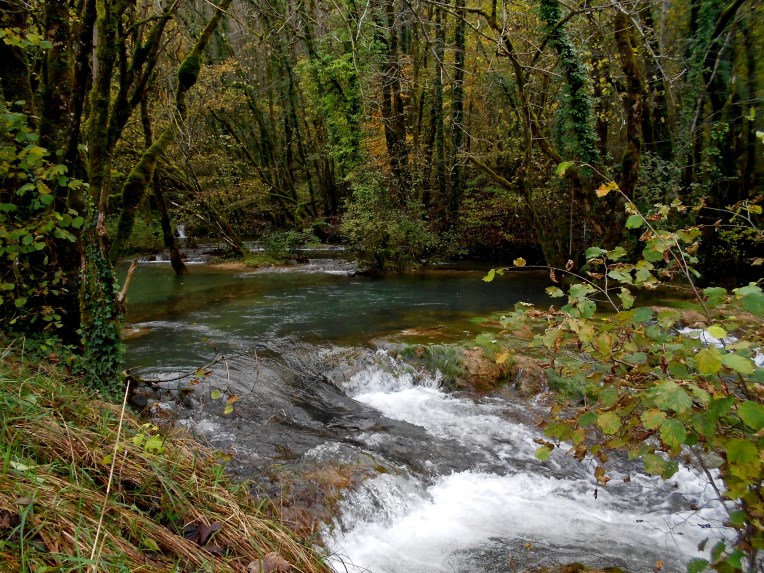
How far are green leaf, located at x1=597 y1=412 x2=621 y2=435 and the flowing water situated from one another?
3.66 feet

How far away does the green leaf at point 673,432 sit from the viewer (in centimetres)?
189

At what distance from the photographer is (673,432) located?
1.91 m

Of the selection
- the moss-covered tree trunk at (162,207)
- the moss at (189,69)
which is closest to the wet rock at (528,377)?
the moss at (189,69)

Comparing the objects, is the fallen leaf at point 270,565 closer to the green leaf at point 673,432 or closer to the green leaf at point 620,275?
the green leaf at point 673,432

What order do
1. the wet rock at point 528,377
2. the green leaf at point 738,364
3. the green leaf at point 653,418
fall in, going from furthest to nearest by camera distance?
1. the wet rock at point 528,377
2. the green leaf at point 653,418
3. the green leaf at point 738,364

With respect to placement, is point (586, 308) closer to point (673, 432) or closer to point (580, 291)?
point (580, 291)

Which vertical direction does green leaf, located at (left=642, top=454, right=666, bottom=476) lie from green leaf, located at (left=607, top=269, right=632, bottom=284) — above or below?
below

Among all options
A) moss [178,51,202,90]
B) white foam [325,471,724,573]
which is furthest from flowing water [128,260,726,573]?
moss [178,51,202,90]

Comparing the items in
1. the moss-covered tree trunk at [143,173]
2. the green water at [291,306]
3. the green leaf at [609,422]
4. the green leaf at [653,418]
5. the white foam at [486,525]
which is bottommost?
the white foam at [486,525]

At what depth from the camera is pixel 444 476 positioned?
16.7 feet

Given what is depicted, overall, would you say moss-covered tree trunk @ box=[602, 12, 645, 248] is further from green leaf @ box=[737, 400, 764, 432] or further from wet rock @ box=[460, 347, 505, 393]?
green leaf @ box=[737, 400, 764, 432]

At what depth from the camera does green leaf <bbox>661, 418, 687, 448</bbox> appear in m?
1.89

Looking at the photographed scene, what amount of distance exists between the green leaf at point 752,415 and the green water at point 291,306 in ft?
20.3

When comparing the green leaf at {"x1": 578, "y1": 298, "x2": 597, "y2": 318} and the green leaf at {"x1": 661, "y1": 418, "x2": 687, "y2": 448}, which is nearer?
the green leaf at {"x1": 661, "y1": 418, "x2": 687, "y2": 448}
